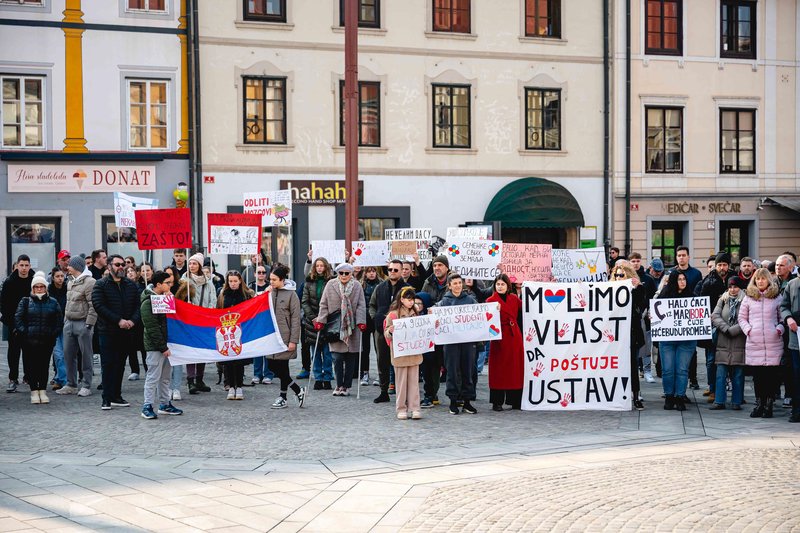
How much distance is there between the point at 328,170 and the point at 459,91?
170 inches

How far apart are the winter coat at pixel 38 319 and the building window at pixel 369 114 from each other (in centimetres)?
1459

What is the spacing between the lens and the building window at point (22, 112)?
2580cm

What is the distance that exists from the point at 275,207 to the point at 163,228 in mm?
3287

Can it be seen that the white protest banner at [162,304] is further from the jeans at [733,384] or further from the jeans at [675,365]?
the jeans at [733,384]

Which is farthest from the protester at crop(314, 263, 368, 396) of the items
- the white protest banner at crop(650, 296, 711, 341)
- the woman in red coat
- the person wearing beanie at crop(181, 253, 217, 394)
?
the white protest banner at crop(650, 296, 711, 341)

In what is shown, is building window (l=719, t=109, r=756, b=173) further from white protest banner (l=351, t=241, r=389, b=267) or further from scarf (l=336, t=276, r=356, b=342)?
scarf (l=336, t=276, r=356, b=342)

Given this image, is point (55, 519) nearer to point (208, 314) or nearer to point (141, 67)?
point (208, 314)

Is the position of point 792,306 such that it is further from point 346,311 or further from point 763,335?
point 346,311

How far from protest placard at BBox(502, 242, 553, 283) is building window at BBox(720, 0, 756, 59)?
55.9 feet

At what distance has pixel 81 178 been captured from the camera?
2611 centimetres

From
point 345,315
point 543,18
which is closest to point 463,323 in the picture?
point 345,315

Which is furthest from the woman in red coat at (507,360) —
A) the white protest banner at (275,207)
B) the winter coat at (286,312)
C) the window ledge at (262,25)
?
the window ledge at (262,25)

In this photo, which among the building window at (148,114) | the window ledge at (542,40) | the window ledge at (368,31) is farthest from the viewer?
the window ledge at (542,40)

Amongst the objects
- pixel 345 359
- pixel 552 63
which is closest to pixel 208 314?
pixel 345 359
